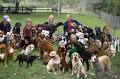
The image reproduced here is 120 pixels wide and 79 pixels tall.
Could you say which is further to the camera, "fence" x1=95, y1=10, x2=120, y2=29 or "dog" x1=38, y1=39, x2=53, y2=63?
"fence" x1=95, y1=10, x2=120, y2=29

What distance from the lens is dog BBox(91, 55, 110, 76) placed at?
30.0 ft

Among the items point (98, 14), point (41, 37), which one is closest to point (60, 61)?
point (41, 37)

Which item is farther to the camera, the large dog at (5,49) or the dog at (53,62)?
the large dog at (5,49)

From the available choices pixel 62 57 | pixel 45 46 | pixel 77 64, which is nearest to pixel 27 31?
pixel 45 46

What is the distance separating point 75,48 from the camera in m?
9.21

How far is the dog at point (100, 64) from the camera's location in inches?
360

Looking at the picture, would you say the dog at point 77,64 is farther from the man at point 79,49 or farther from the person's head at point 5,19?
the person's head at point 5,19

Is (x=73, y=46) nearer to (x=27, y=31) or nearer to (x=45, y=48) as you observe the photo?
(x=45, y=48)

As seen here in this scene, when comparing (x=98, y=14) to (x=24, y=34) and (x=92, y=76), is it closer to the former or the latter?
(x=24, y=34)

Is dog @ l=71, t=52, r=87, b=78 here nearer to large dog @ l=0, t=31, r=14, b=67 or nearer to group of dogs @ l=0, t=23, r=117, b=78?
group of dogs @ l=0, t=23, r=117, b=78

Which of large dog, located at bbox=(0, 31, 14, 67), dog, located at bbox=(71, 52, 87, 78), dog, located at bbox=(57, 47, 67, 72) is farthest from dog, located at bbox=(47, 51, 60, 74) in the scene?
large dog, located at bbox=(0, 31, 14, 67)

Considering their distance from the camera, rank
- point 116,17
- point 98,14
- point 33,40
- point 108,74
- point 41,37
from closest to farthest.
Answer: point 108,74, point 41,37, point 33,40, point 116,17, point 98,14

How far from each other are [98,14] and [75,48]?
15415 millimetres

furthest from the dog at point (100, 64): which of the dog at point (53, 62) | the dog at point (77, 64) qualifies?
the dog at point (53, 62)
